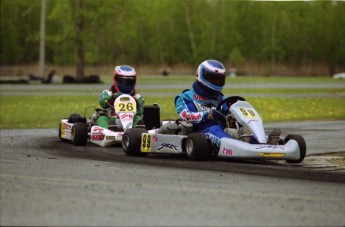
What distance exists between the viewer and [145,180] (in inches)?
345

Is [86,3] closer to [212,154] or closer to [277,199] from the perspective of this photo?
[212,154]

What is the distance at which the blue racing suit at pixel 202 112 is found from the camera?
1109 centimetres

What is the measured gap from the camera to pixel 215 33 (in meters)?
94.3

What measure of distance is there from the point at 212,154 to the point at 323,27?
84393mm

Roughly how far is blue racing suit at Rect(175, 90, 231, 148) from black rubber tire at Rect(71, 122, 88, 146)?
2028 millimetres

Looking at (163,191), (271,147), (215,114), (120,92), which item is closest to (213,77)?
(215,114)

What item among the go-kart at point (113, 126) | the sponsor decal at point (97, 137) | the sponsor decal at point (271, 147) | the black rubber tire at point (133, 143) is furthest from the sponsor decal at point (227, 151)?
the sponsor decal at point (97, 137)

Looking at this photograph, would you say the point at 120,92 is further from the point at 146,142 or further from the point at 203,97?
the point at 146,142

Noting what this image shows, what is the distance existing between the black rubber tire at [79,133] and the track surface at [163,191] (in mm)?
1323

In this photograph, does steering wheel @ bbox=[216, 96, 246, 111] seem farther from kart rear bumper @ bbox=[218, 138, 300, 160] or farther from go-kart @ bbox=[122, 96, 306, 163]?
kart rear bumper @ bbox=[218, 138, 300, 160]

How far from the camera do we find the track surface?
6648 millimetres

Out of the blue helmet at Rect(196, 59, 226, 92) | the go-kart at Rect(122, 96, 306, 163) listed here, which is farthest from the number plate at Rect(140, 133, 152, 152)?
the blue helmet at Rect(196, 59, 226, 92)

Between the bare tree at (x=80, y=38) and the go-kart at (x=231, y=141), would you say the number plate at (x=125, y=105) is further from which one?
the bare tree at (x=80, y=38)

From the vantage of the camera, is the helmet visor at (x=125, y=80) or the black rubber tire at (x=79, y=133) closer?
the black rubber tire at (x=79, y=133)
